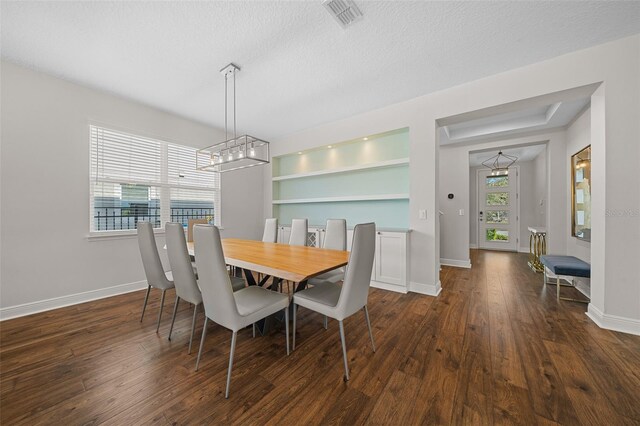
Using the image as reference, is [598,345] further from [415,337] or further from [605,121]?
[605,121]

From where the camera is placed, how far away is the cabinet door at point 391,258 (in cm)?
316

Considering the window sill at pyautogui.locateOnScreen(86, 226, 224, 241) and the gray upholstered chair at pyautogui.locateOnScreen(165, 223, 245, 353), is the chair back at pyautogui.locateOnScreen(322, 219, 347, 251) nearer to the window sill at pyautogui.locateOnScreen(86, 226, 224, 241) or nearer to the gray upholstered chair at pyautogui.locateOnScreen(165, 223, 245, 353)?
the gray upholstered chair at pyautogui.locateOnScreen(165, 223, 245, 353)

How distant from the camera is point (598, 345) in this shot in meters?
1.89

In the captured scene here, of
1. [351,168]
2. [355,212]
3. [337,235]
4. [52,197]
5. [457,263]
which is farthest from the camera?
[457,263]

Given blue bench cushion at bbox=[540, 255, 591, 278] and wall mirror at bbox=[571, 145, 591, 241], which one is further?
wall mirror at bbox=[571, 145, 591, 241]

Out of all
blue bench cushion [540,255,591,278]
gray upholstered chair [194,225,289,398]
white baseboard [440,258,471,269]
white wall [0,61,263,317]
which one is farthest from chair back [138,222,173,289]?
white baseboard [440,258,471,269]

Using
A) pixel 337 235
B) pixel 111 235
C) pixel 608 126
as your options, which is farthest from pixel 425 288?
pixel 111 235

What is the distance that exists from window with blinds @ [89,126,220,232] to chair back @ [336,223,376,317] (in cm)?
342

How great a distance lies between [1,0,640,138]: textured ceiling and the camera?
1.83 meters

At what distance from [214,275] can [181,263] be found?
583mm

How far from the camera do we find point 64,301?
8.95 ft

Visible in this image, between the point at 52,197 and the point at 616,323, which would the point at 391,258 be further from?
the point at 52,197

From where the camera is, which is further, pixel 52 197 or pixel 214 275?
pixel 52 197

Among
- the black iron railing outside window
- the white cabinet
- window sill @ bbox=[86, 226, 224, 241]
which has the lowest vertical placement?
the white cabinet
